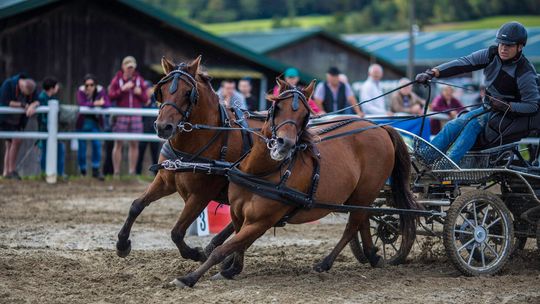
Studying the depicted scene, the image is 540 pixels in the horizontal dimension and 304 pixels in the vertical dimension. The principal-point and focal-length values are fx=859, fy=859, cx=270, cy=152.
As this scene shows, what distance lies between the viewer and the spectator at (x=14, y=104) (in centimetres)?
1384

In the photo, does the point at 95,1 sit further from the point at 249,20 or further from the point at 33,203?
the point at 249,20

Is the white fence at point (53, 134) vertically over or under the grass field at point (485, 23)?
under

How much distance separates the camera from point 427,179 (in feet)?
27.1

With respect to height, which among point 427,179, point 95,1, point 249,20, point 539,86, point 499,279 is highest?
point 249,20

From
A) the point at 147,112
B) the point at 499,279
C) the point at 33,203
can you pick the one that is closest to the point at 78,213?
the point at 33,203

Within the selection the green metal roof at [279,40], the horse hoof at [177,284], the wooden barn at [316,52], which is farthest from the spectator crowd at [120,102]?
the wooden barn at [316,52]

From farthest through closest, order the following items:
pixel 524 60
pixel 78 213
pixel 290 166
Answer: pixel 78 213, pixel 524 60, pixel 290 166

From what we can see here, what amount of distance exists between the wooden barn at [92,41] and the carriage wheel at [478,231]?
9091 millimetres

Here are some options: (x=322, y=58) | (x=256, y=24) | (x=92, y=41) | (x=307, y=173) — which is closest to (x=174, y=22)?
(x=92, y=41)

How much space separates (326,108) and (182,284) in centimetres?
745

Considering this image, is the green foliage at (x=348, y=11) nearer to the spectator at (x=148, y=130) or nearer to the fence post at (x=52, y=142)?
the spectator at (x=148, y=130)

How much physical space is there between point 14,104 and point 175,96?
7408 mm

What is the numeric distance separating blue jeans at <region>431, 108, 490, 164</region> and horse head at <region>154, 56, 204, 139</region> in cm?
250

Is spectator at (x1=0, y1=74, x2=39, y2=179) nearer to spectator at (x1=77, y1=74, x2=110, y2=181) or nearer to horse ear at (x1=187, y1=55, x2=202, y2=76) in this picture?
spectator at (x1=77, y1=74, x2=110, y2=181)
